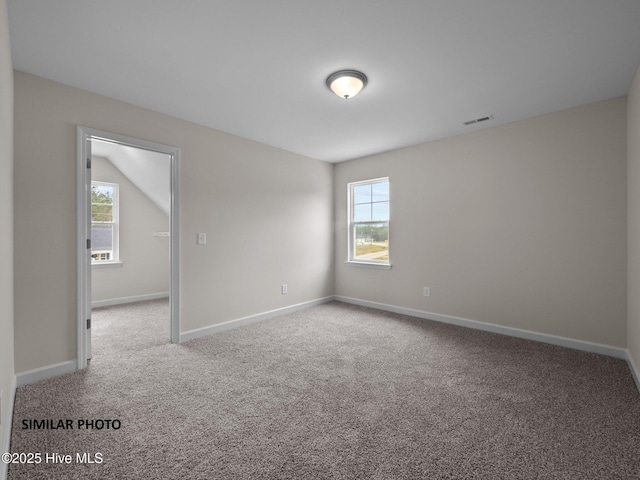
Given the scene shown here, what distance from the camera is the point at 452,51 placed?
214cm

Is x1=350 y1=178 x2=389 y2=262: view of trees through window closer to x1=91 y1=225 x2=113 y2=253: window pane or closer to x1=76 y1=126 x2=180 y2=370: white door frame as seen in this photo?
x1=76 y1=126 x2=180 y2=370: white door frame

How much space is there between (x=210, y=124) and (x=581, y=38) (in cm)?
329

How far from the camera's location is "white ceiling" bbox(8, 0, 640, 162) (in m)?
1.77

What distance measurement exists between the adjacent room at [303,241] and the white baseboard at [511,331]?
3 centimetres

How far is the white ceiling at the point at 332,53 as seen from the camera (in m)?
1.77

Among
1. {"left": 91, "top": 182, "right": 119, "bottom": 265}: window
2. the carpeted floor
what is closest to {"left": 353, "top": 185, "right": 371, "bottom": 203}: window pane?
the carpeted floor

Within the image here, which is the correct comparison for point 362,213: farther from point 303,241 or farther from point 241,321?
point 241,321

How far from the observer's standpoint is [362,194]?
504 centimetres

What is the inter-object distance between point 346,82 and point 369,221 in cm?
267

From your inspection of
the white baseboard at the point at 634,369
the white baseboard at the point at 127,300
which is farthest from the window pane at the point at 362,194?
the white baseboard at the point at 127,300

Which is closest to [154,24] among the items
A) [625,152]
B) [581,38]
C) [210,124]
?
[210,124]

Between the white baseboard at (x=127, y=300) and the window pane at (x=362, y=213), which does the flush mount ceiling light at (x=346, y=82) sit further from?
the white baseboard at (x=127, y=300)

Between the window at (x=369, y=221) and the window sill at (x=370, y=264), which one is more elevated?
the window at (x=369, y=221)

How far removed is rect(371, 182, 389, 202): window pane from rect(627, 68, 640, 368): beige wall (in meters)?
2.60
